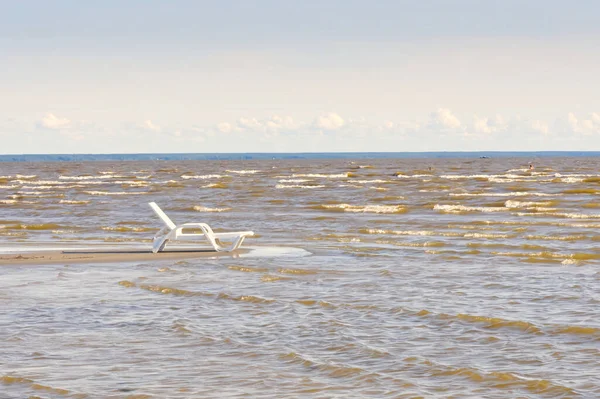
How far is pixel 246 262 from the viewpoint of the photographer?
61.9 feet

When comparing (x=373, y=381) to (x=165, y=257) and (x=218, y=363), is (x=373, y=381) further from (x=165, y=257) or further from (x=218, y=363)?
(x=165, y=257)

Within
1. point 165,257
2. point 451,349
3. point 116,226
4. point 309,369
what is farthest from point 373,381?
point 116,226

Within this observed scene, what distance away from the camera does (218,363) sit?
9.49 m

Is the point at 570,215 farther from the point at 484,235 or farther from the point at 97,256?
the point at 97,256

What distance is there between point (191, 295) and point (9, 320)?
312 cm

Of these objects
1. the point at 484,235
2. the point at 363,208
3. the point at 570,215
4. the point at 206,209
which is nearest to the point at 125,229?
the point at 206,209

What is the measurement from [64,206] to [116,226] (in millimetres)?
12915

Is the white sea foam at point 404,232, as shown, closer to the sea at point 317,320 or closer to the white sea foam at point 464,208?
the sea at point 317,320

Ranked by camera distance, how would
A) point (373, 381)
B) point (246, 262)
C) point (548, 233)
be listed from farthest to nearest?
point (548, 233)
point (246, 262)
point (373, 381)

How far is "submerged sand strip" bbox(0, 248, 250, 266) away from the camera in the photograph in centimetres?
1904

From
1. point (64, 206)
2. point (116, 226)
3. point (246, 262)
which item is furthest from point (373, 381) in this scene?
point (64, 206)

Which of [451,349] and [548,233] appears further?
[548,233]

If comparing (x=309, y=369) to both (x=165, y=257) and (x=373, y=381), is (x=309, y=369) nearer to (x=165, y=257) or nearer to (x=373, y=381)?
(x=373, y=381)

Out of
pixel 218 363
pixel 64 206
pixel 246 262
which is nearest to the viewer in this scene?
pixel 218 363
